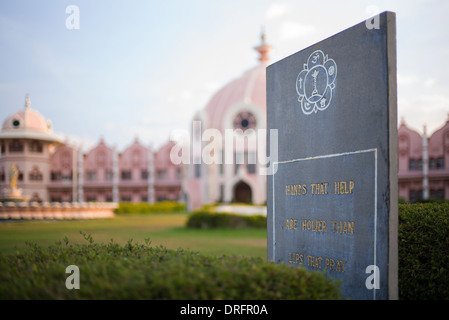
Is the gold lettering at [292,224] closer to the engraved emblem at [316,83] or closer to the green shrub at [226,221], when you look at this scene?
the engraved emblem at [316,83]

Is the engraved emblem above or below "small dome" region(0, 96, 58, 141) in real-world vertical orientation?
below

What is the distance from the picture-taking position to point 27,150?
41.2 m

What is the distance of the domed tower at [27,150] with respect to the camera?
4066 cm

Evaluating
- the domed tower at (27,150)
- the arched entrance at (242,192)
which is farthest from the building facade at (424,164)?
the domed tower at (27,150)

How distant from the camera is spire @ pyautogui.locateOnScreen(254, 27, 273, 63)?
131 feet

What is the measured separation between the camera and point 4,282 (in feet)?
10.1

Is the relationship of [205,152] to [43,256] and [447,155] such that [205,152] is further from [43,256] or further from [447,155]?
[43,256]

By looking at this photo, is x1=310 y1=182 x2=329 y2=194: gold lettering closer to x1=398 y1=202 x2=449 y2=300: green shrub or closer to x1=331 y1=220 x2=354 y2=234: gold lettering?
x1=331 y1=220 x2=354 y2=234: gold lettering

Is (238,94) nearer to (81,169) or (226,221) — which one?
(81,169)

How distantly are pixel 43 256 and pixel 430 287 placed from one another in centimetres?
366

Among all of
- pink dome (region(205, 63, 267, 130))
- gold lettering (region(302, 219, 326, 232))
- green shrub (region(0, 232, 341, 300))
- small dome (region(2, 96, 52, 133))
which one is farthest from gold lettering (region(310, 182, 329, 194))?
small dome (region(2, 96, 52, 133))

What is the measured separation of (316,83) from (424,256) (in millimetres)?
2150

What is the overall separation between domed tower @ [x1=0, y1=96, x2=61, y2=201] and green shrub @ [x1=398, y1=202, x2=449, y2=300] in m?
41.4
